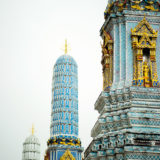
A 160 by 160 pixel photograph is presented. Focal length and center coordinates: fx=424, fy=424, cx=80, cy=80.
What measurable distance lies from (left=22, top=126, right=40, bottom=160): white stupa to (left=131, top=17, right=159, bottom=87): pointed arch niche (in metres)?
46.9

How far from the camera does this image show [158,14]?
21.2 m

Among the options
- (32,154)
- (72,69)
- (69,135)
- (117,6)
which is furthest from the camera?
(32,154)

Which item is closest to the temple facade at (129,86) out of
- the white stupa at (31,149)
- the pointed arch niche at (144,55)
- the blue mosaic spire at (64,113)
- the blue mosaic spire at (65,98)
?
the pointed arch niche at (144,55)

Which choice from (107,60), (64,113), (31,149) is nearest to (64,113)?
(64,113)

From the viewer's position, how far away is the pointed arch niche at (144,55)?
19.6 m

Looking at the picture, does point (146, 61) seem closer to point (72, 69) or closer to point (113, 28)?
point (113, 28)

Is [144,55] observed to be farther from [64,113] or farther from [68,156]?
[64,113]

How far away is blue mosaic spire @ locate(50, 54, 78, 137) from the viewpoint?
43.9 meters

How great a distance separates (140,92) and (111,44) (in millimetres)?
3407

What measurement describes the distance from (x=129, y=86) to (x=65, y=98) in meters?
26.7

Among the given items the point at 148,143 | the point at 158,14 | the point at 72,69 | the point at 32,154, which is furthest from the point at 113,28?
the point at 32,154

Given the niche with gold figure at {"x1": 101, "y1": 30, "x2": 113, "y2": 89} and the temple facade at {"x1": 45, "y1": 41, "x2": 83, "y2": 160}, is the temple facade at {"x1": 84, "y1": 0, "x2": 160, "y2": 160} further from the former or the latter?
the temple facade at {"x1": 45, "y1": 41, "x2": 83, "y2": 160}

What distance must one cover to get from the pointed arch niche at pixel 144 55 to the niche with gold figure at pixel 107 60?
1282mm

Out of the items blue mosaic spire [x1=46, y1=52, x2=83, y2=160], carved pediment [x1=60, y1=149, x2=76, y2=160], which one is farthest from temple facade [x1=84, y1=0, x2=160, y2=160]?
blue mosaic spire [x1=46, y1=52, x2=83, y2=160]
